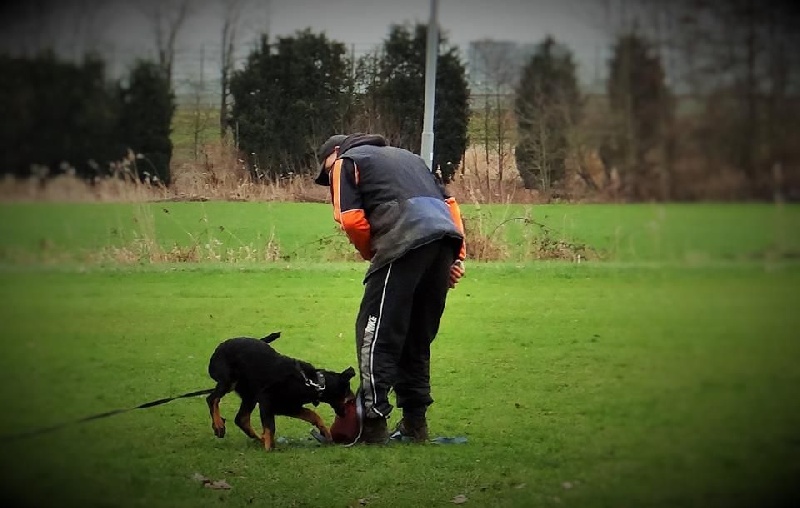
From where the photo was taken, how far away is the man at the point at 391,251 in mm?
A: 3691

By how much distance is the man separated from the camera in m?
3.69

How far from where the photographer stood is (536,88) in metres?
3.95

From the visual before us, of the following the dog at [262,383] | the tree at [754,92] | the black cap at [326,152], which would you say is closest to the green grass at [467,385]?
the dog at [262,383]

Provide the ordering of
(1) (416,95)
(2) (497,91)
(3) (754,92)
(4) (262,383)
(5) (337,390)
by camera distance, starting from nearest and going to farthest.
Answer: (3) (754,92)
(4) (262,383)
(5) (337,390)
(2) (497,91)
(1) (416,95)

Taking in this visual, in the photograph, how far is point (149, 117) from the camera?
12.9 ft

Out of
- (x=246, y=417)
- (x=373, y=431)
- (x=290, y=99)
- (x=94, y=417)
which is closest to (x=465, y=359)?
(x=373, y=431)

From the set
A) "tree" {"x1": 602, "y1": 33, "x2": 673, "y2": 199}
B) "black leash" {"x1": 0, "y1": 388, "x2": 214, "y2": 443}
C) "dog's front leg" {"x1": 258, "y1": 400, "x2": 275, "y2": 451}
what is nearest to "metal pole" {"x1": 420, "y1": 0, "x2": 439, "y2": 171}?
"tree" {"x1": 602, "y1": 33, "x2": 673, "y2": 199}

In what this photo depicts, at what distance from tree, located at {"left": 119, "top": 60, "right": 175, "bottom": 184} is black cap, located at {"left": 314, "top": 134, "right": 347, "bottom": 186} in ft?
2.09

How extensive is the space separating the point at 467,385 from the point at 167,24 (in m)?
2.03

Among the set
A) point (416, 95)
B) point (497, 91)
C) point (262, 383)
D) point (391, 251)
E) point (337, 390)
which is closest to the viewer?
point (391, 251)

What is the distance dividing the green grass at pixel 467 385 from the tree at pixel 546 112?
0.51m

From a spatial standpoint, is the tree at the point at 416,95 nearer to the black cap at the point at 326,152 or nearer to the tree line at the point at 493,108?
the tree line at the point at 493,108

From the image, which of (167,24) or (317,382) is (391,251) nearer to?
(317,382)

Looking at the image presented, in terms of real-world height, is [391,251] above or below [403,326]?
above
